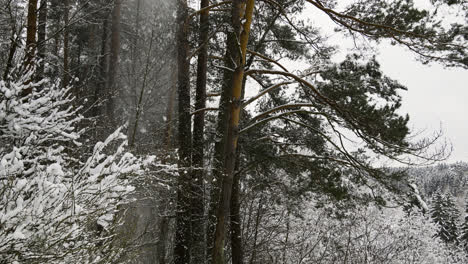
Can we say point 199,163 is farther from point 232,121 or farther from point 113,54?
point 113,54

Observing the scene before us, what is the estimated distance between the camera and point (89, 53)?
1362cm

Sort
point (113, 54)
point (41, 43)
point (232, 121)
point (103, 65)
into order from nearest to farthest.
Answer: point (41, 43), point (232, 121), point (113, 54), point (103, 65)

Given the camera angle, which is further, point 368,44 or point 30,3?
point 368,44

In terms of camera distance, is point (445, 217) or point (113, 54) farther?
point (445, 217)

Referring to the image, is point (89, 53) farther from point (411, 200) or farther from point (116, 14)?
point (411, 200)

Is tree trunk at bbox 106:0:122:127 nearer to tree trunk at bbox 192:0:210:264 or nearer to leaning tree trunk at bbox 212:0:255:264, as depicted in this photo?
tree trunk at bbox 192:0:210:264

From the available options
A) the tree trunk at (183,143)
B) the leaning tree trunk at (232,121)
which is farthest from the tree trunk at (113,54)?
the leaning tree trunk at (232,121)

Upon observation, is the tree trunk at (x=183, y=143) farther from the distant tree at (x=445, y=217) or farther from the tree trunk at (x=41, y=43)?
the distant tree at (x=445, y=217)

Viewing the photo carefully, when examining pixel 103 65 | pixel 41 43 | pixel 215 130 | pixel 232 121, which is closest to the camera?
pixel 41 43

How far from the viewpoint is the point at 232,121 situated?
19.1 feet

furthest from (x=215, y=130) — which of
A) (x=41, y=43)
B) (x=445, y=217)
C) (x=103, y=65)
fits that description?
(x=445, y=217)

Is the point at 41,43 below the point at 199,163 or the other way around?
the other way around

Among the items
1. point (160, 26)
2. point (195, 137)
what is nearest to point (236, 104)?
point (195, 137)

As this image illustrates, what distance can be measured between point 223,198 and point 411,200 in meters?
3.50
